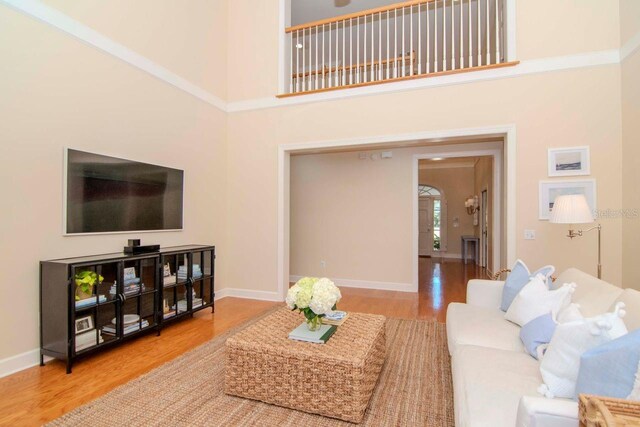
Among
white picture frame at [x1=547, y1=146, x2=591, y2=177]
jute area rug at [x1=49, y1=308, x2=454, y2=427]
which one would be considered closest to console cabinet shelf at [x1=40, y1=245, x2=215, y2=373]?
jute area rug at [x1=49, y1=308, x2=454, y2=427]

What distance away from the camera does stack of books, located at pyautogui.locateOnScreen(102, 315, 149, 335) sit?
2.88 metres

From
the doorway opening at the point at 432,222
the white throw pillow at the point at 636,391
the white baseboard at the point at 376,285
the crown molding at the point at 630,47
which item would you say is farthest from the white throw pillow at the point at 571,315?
the doorway opening at the point at 432,222

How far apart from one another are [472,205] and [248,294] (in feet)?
23.7

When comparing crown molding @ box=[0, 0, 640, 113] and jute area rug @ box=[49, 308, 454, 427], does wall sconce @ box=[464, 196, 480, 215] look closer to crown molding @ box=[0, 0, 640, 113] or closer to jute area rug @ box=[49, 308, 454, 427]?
crown molding @ box=[0, 0, 640, 113]

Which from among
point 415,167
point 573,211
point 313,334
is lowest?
point 313,334

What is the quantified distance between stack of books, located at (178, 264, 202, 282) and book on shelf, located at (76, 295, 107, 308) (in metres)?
0.92

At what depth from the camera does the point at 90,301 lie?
8.86ft

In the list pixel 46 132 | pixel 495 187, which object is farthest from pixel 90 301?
pixel 495 187

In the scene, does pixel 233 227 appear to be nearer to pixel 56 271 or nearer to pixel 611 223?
pixel 56 271

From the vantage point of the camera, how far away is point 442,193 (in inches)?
409

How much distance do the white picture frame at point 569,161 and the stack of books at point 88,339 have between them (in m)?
4.81

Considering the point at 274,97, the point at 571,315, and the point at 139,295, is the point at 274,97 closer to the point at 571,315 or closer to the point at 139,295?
the point at 139,295

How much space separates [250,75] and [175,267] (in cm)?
309

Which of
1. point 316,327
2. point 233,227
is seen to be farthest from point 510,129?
point 233,227
